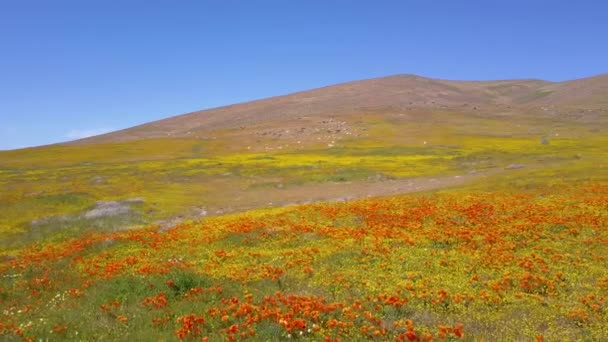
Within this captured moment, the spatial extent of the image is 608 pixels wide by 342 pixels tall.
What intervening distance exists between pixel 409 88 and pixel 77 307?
6423 inches

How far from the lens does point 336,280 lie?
1361 cm

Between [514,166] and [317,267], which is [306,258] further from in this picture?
[514,166]

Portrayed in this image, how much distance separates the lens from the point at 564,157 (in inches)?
2237

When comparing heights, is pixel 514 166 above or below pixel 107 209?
below

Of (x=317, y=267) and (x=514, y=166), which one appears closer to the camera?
(x=317, y=267)

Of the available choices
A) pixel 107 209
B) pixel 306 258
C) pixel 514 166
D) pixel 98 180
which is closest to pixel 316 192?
pixel 107 209

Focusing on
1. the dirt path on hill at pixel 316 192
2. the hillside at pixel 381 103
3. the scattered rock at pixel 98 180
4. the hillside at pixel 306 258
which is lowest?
the dirt path on hill at pixel 316 192

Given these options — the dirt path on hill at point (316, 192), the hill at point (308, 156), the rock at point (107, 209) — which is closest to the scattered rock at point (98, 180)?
the hill at point (308, 156)

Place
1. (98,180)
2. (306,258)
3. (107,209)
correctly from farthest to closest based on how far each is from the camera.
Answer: (98,180) < (107,209) < (306,258)

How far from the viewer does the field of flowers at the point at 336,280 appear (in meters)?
10.4

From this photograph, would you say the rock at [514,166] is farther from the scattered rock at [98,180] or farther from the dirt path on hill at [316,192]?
the scattered rock at [98,180]

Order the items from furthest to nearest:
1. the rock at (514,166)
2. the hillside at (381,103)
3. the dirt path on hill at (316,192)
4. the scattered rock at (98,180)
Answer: the hillside at (381,103), the rock at (514,166), the scattered rock at (98,180), the dirt path on hill at (316,192)

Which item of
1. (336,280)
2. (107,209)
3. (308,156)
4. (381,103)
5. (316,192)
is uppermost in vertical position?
(381,103)

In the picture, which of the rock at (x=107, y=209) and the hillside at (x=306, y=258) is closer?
the hillside at (x=306, y=258)
